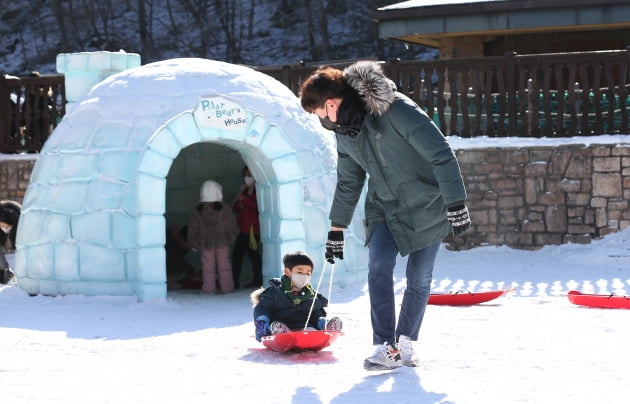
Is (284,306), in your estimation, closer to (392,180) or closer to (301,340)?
(301,340)

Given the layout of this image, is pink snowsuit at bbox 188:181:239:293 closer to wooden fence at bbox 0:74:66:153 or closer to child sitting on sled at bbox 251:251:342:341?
child sitting on sled at bbox 251:251:342:341

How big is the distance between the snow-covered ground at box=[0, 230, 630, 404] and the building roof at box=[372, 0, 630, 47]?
576cm

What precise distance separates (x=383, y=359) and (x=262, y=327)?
1.13m

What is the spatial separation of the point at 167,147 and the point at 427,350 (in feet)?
11.5

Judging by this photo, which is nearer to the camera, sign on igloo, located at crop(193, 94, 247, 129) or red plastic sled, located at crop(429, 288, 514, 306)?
red plastic sled, located at crop(429, 288, 514, 306)

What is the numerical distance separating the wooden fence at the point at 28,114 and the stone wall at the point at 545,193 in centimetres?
559

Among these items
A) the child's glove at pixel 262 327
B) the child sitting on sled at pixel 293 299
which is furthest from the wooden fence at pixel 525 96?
the child's glove at pixel 262 327

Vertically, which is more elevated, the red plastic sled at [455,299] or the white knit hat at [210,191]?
the white knit hat at [210,191]

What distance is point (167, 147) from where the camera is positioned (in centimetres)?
899

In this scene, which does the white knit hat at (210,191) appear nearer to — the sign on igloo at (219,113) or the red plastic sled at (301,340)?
the sign on igloo at (219,113)

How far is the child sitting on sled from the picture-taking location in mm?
6598

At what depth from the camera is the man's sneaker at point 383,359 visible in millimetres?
5488

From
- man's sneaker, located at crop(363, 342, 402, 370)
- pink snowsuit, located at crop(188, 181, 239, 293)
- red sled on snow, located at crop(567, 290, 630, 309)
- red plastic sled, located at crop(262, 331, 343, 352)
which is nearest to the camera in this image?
man's sneaker, located at crop(363, 342, 402, 370)

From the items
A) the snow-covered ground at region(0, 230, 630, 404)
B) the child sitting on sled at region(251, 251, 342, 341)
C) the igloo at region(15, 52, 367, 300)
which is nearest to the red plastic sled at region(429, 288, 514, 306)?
the snow-covered ground at region(0, 230, 630, 404)
